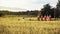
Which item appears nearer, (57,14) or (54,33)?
(54,33)

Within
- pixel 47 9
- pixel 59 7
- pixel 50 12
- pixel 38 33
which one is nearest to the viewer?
pixel 38 33

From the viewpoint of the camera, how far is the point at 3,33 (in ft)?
29.7

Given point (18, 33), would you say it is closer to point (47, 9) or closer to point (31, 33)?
point (31, 33)

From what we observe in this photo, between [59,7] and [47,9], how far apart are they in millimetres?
6474

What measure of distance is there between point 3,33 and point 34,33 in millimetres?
1411

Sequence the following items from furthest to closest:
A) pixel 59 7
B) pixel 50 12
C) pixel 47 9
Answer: pixel 59 7, pixel 47 9, pixel 50 12

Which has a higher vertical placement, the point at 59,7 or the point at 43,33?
the point at 43,33

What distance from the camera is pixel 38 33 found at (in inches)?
356

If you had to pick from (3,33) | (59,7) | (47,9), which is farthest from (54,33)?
(59,7)

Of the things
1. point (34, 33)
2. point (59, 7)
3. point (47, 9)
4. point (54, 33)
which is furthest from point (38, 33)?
point (59, 7)

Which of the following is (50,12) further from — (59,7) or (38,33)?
(38,33)

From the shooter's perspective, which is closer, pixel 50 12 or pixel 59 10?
pixel 50 12

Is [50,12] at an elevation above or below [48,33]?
below

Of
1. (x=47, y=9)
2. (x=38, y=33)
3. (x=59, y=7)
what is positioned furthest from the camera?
(x=59, y=7)
